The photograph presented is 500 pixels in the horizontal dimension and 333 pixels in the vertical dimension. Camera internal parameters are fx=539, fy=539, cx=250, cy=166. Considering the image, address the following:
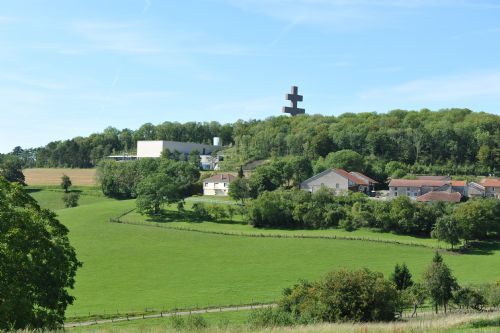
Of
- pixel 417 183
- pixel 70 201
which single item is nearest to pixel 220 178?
pixel 70 201

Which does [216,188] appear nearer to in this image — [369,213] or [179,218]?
[179,218]

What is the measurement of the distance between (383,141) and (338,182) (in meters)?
27.8

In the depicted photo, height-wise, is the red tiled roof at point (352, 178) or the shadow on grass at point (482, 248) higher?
the red tiled roof at point (352, 178)

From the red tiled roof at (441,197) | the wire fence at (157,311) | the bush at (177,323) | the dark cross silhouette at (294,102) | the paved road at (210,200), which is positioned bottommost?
the wire fence at (157,311)

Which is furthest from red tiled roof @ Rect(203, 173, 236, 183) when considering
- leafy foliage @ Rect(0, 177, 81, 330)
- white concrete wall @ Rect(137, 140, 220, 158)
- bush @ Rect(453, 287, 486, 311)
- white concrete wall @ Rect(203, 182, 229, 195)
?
leafy foliage @ Rect(0, 177, 81, 330)

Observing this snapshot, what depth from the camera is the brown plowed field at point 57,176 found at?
130 meters

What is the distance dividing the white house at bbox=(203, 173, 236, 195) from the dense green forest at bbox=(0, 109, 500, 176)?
887 inches

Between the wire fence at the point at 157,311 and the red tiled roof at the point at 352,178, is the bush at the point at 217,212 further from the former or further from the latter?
the wire fence at the point at 157,311

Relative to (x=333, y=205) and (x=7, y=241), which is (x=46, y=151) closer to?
(x=333, y=205)

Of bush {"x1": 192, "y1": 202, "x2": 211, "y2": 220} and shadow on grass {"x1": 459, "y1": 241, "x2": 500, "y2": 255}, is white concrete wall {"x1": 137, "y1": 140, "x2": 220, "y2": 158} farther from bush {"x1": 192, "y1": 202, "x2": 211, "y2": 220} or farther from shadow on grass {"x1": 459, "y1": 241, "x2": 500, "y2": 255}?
shadow on grass {"x1": 459, "y1": 241, "x2": 500, "y2": 255}

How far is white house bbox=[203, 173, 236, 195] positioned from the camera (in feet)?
325

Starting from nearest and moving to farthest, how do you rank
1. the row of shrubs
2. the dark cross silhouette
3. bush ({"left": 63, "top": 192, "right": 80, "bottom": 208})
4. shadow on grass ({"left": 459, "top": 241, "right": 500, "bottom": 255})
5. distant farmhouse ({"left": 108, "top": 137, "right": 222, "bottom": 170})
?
shadow on grass ({"left": 459, "top": 241, "right": 500, "bottom": 255})
the row of shrubs
bush ({"left": 63, "top": 192, "right": 80, "bottom": 208})
distant farmhouse ({"left": 108, "top": 137, "right": 222, "bottom": 170})
the dark cross silhouette

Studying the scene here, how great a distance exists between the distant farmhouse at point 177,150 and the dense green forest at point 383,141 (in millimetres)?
5692

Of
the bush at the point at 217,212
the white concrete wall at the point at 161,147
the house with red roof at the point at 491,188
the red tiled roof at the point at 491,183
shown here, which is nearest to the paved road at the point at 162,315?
the bush at the point at 217,212
